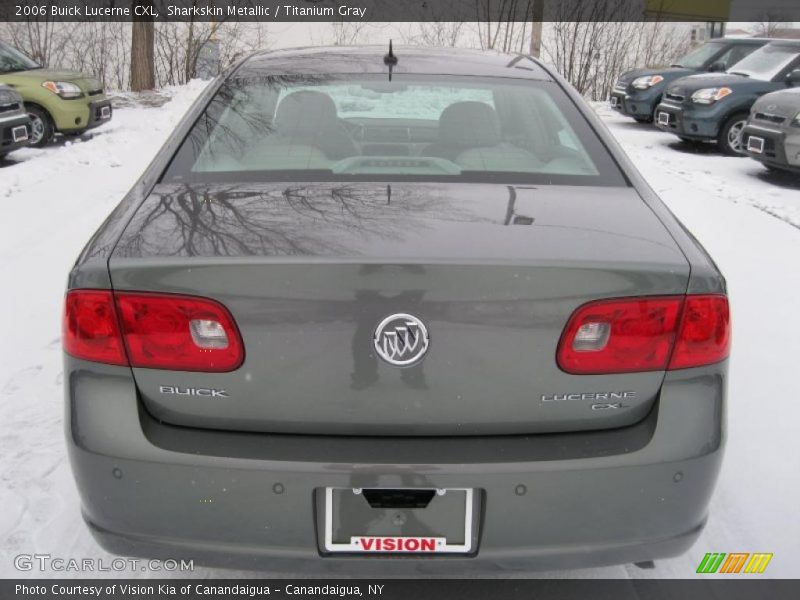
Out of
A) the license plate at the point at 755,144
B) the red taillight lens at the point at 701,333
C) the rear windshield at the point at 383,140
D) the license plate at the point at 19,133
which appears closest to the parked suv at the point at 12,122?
the license plate at the point at 19,133

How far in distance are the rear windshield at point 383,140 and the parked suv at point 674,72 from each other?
13.3 metres

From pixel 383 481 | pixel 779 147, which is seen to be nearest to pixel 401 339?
pixel 383 481

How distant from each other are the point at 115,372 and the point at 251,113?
126 centimetres

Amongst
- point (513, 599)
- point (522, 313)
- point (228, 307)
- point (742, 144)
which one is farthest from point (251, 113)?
point (742, 144)

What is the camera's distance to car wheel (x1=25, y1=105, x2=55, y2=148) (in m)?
11.7

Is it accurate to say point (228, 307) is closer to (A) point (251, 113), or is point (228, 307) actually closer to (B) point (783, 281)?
(A) point (251, 113)

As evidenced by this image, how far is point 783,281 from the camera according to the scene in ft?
19.6

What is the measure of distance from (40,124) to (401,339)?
11.3 meters

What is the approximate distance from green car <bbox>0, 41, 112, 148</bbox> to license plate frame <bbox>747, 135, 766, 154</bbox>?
9.01 metres

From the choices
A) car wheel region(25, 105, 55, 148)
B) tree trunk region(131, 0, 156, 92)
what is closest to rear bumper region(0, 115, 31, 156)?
car wheel region(25, 105, 55, 148)

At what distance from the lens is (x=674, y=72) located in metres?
15.6

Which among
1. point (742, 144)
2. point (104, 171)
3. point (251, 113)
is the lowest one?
point (104, 171)
